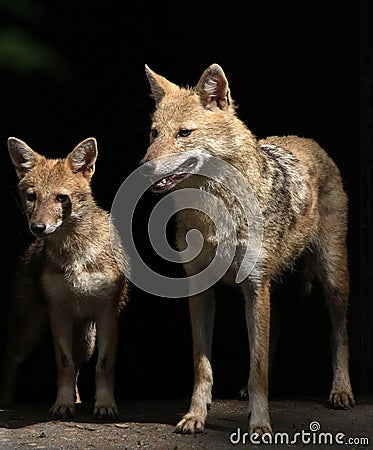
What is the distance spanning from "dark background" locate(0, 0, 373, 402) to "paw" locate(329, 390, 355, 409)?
1.39m

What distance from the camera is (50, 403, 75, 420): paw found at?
233 inches

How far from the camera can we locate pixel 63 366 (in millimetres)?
6012

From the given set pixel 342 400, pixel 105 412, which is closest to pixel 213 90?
pixel 105 412

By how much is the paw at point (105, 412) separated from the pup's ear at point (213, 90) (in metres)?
2.14

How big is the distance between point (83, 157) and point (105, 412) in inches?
70.4

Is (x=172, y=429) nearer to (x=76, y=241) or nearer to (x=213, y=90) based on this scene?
(x=76, y=241)

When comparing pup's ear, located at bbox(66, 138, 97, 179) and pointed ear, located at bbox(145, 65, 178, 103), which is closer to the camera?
pointed ear, located at bbox(145, 65, 178, 103)

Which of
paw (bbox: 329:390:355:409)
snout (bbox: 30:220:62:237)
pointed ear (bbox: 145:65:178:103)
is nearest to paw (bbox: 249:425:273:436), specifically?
paw (bbox: 329:390:355:409)

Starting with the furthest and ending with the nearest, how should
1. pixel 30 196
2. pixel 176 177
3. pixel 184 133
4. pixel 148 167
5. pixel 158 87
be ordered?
pixel 30 196 < pixel 158 87 < pixel 184 133 < pixel 176 177 < pixel 148 167

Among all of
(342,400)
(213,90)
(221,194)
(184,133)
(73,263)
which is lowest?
(342,400)

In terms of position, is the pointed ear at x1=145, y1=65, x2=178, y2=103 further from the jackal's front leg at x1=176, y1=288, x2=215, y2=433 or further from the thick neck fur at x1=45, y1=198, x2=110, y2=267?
the jackal's front leg at x1=176, y1=288, x2=215, y2=433

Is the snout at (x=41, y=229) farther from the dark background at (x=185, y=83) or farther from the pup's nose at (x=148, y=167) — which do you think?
the dark background at (x=185, y=83)

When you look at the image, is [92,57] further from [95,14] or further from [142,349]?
[142,349]

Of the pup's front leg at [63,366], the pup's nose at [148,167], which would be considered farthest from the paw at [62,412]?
the pup's nose at [148,167]
